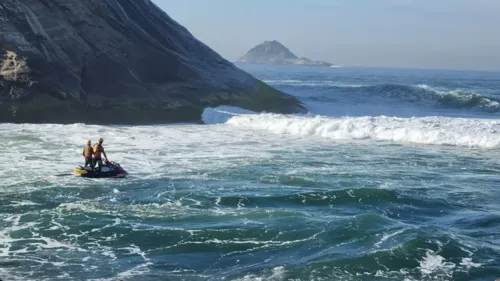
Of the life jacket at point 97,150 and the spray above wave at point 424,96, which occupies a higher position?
the spray above wave at point 424,96

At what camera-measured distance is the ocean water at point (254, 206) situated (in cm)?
1467

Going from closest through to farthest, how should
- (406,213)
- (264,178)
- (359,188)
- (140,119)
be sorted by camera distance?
(406,213) < (359,188) < (264,178) < (140,119)

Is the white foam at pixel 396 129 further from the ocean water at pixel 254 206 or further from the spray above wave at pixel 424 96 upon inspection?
the spray above wave at pixel 424 96

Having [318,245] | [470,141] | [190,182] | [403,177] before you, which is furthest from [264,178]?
[470,141]

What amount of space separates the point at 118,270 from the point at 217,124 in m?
28.0

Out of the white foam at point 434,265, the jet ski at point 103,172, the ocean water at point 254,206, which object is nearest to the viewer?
the white foam at point 434,265

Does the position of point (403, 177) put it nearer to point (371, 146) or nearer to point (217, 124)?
point (371, 146)

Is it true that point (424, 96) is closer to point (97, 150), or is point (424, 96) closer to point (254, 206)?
point (97, 150)

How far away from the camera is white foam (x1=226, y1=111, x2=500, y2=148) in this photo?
113ft

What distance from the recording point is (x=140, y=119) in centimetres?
4041

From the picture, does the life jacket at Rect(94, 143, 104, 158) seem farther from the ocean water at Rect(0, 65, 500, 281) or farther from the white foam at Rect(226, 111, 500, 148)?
the white foam at Rect(226, 111, 500, 148)

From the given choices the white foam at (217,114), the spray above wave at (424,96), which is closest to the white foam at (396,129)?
the white foam at (217,114)

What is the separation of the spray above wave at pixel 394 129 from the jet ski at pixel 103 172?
15200 mm

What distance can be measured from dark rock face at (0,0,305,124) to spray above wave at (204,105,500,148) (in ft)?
14.6
